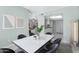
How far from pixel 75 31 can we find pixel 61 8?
614mm

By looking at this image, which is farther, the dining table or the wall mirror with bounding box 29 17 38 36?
the wall mirror with bounding box 29 17 38 36

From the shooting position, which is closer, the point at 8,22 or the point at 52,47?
the point at 8,22

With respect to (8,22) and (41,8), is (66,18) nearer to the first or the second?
(41,8)

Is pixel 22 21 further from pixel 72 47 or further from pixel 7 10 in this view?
pixel 72 47

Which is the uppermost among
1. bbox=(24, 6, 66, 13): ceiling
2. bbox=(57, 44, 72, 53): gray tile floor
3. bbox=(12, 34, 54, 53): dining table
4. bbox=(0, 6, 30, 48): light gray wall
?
bbox=(24, 6, 66, 13): ceiling

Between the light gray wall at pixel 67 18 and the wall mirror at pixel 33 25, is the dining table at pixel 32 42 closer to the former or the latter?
the wall mirror at pixel 33 25

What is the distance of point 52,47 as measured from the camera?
6.16 ft

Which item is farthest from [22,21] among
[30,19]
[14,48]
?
[14,48]

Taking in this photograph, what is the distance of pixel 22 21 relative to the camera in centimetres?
183

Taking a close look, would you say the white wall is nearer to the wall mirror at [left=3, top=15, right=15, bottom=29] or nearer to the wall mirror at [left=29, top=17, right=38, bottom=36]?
the wall mirror at [left=29, top=17, right=38, bottom=36]

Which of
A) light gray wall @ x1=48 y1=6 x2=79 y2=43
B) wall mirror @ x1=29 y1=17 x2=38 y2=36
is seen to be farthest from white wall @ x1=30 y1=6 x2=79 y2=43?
wall mirror @ x1=29 y1=17 x2=38 y2=36

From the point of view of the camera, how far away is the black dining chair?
1737 mm

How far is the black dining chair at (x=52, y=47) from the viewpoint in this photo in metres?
1.74

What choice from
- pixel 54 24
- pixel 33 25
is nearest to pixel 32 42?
pixel 33 25
